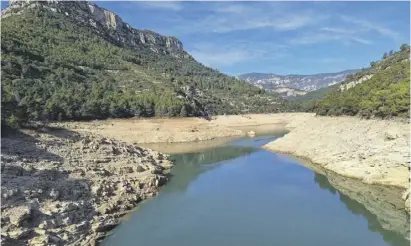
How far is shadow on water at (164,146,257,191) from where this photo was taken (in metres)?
35.6

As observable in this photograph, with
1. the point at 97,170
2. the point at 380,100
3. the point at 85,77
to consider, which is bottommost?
the point at 97,170

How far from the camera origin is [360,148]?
3775 centimetres

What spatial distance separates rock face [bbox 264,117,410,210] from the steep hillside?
29.5 metres

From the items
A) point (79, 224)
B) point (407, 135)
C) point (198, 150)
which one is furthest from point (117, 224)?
point (198, 150)

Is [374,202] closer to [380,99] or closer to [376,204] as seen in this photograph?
[376,204]

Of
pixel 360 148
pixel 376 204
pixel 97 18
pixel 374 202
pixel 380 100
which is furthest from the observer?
pixel 97 18

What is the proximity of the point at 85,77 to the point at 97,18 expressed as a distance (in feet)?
251

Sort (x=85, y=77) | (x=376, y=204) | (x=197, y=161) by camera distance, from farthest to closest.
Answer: (x=85, y=77) → (x=197, y=161) → (x=376, y=204)

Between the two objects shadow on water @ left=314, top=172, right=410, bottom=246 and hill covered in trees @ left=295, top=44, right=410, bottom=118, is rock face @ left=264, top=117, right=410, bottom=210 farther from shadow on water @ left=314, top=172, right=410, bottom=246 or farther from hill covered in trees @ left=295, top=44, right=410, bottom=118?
hill covered in trees @ left=295, top=44, right=410, bottom=118

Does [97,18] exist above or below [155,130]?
above

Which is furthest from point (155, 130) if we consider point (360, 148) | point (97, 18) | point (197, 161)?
point (97, 18)

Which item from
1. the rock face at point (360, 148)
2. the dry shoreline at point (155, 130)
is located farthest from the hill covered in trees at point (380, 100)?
the dry shoreline at point (155, 130)

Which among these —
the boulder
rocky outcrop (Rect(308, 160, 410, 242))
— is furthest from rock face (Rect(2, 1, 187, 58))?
the boulder

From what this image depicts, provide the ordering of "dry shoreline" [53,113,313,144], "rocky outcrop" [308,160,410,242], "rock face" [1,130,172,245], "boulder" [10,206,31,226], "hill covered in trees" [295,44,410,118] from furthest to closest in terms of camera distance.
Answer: "dry shoreline" [53,113,313,144]
"hill covered in trees" [295,44,410,118]
"rocky outcrop" [308,160,410,242]
"rock face" [1,130,172,245]
"boulder" [10,206,31,226]
